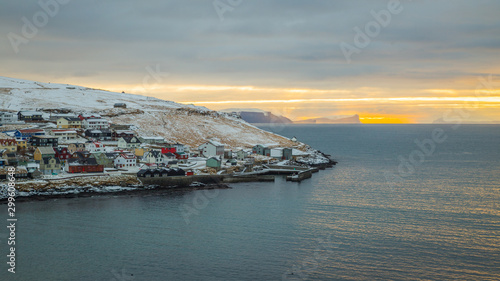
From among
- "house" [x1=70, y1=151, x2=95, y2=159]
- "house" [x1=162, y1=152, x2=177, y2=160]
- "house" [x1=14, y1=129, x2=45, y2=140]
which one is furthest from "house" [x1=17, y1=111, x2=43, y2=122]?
"house" [x1=162, y1=152, x2=177, y2=160]

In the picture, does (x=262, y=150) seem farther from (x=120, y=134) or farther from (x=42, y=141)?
(x=42, y=141)

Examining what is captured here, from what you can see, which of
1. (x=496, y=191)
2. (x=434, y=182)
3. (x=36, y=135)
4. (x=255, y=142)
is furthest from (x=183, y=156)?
(x=496, y=191)

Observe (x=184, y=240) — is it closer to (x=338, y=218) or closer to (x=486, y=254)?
(x=338, y=218)

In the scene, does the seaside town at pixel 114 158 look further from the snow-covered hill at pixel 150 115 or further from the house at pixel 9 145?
the snow-covered hill at pixel 150 115

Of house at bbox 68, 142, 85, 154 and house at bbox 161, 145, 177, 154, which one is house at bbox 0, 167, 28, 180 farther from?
house at bbox 161, 145, 177, 154

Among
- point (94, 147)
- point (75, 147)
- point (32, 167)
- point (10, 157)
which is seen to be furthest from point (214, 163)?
point (10, 157)
